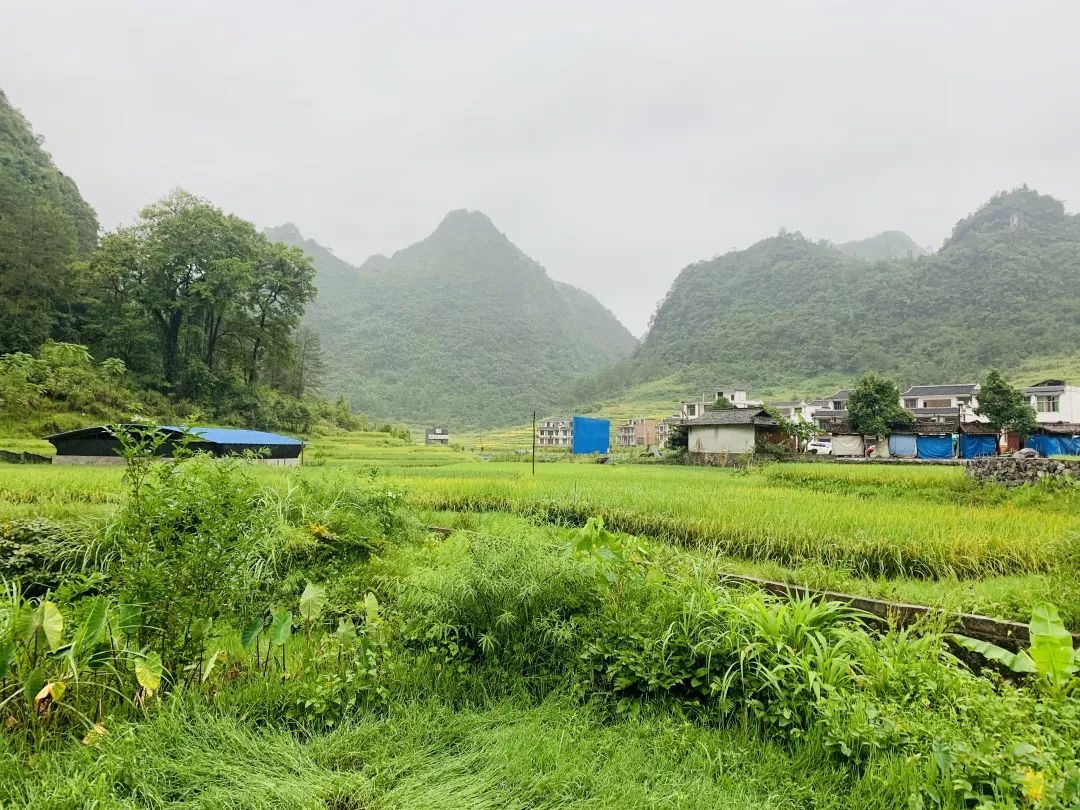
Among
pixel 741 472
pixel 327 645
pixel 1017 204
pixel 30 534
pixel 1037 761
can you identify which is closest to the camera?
pixel 1037 761

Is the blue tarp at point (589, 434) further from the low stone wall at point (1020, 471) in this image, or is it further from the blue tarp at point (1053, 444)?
the blue tarp at point (1053, 444)

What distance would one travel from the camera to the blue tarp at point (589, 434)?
3281 centimetres

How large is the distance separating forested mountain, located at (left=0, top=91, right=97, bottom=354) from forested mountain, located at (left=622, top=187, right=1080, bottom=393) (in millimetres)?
69577

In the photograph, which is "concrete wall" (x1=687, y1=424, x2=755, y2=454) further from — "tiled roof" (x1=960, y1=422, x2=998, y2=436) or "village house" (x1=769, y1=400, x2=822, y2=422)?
"village house" (x1=769, y1=400, x2=822, y2=422)

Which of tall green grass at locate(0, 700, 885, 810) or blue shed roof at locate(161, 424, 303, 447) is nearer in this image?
tall green grass at locate(0, 700, 885, 810)

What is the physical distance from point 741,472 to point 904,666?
55.8 ft

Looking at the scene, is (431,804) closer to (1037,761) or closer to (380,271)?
(1037,761)

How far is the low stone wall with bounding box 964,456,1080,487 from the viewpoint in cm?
1124

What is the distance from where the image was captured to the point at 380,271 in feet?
395

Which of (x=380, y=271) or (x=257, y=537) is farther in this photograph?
(x=380, y=271)

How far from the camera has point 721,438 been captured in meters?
27.0

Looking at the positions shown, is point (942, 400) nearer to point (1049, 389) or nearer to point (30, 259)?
point (1049, 389)

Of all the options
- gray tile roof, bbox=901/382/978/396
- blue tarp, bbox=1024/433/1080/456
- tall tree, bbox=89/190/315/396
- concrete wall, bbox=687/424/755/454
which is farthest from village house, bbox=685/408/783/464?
tall tree, bbox=89/190/315/396

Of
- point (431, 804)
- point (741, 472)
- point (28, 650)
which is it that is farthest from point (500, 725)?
point (741, 472)
